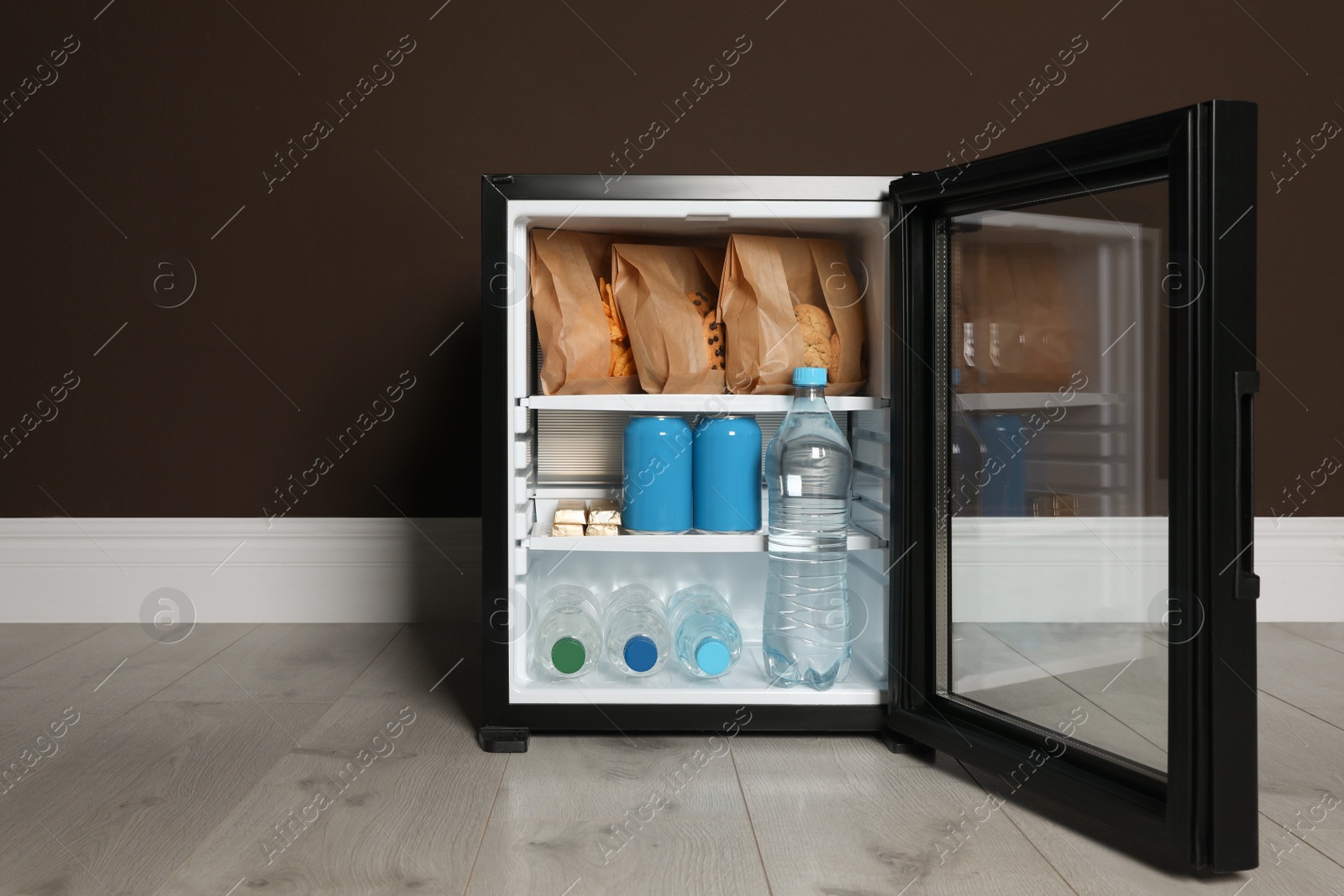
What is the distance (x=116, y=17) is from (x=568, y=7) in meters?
1.02

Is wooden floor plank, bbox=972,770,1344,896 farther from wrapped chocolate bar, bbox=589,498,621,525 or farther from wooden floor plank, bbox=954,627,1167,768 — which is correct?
wrapped chocolate bar, bbox=589,498,621,525

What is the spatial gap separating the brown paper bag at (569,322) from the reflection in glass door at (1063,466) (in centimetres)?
50

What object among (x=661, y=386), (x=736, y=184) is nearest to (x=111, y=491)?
(x=661, y=386)

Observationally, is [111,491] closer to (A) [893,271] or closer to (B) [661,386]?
(B) [661,386]

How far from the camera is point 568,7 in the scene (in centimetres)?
203

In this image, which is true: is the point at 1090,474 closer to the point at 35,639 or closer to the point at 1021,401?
the point at 1021,401

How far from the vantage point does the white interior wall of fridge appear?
1.30m

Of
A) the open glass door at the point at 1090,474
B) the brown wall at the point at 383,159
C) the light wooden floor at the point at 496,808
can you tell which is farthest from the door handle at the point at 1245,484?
the brown wall at the point at 383,159

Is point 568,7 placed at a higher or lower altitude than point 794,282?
higher

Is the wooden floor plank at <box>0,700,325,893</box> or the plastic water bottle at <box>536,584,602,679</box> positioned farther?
the plastic water bottle at <box>536,584,602,679</box>

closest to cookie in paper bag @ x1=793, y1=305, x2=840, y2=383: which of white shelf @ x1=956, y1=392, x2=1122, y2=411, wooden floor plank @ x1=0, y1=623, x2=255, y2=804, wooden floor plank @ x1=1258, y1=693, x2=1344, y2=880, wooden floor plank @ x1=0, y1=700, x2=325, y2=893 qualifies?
white shelf @ x1=956, y1=392, x2=1122, y2=411

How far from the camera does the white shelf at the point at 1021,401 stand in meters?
1.12

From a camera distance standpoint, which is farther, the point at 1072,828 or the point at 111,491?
the point at 111,491

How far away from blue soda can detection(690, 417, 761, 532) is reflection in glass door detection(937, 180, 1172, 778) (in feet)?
0.96
